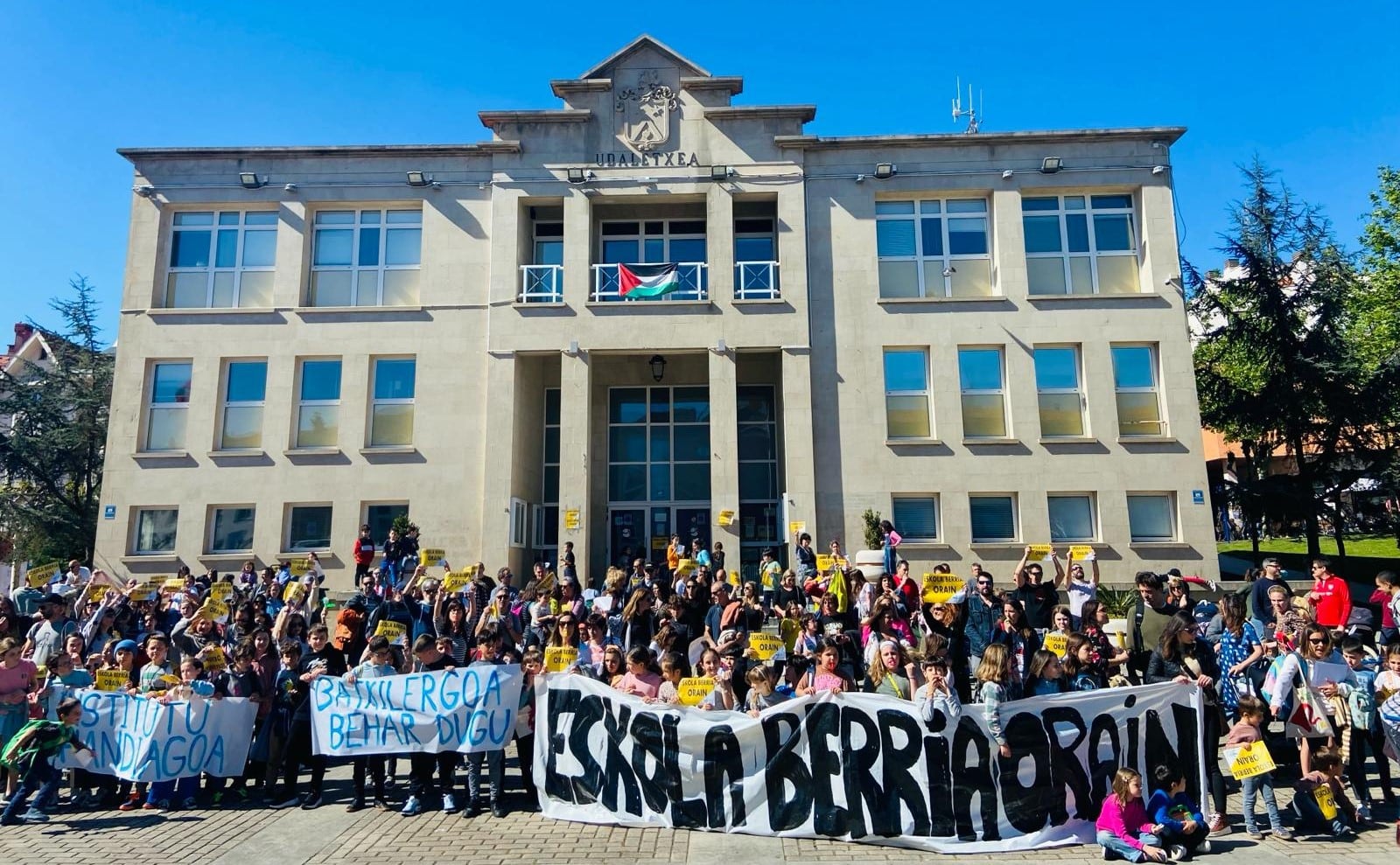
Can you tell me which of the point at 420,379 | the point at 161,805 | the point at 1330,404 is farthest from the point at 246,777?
the point at 1330,404

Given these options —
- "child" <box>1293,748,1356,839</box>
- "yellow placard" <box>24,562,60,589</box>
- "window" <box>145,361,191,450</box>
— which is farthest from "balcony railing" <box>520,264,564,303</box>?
"child" <box>1293,748,1356,839</box>

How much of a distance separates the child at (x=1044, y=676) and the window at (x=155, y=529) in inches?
828

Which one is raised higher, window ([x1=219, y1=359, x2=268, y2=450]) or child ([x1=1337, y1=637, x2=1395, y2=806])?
window ([x1=219, y1=359, x2=268, y2=450])

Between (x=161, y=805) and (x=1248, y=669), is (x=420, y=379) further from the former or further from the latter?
(x=1248, y=669)

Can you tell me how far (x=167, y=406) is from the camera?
2162 centimetres

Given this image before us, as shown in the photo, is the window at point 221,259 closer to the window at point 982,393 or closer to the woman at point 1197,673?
the window at point 982,393

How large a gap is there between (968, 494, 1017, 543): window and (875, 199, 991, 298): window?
18.2 feet

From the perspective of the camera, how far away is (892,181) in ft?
72.6

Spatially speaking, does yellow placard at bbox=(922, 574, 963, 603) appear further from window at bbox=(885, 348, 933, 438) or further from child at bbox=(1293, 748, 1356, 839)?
window at bbox=(885, 348, 933, 438)

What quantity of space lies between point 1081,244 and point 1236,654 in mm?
16391

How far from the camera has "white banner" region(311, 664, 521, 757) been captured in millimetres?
8078

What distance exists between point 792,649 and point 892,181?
15372mm

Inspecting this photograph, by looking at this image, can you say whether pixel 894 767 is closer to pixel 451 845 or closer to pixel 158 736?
pixel 451 845

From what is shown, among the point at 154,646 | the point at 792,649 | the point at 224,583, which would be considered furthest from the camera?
the point at 224,583
